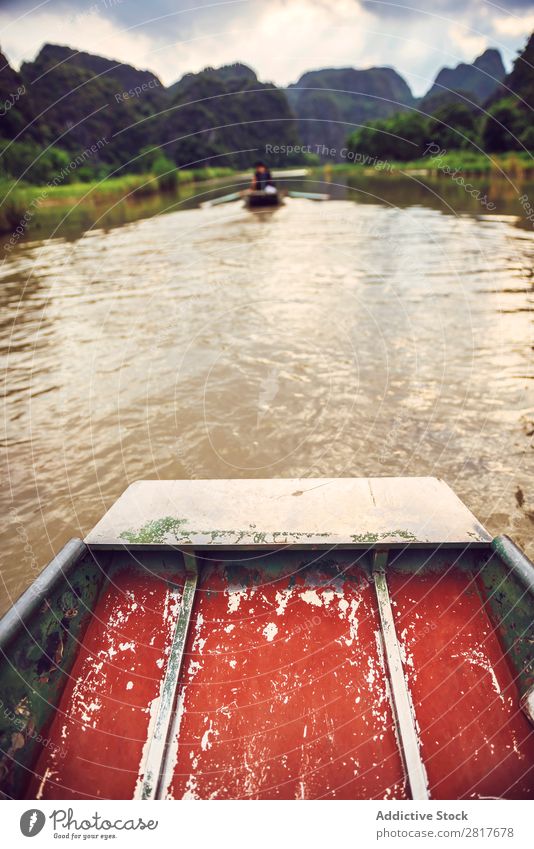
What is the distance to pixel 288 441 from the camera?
523 centimetres

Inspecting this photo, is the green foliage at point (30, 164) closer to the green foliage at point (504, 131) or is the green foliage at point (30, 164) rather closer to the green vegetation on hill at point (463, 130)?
the green vegetation on hill at point (463, 130)

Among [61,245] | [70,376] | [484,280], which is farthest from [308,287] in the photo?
[61,245]

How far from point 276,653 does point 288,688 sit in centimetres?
17

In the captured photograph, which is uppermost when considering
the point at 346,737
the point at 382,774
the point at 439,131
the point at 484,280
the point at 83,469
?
the point at 439,131

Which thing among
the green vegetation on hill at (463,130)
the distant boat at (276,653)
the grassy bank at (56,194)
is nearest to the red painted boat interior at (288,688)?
the distant boat at (276,653)

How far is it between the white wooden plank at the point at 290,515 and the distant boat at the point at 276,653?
0.04ft

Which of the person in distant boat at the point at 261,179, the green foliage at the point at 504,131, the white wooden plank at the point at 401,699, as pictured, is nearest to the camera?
the white wooden plank at the point at 401,699

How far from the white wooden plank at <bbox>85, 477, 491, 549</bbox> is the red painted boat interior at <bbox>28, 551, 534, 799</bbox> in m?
0.19

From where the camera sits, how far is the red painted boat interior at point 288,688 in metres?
1.95

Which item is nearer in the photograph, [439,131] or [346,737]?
[346,737]

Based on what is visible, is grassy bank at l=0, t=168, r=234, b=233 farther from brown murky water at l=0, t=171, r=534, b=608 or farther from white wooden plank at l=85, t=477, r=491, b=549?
white wooden plank at l=85, t=477, r=491, b=549

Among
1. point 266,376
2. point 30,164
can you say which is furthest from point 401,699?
point 30,164
